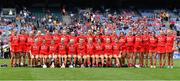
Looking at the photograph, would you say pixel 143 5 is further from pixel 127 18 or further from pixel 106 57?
pixel 106 57

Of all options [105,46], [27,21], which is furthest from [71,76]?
A: [27,21]

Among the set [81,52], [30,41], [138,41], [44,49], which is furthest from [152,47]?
[30,41]

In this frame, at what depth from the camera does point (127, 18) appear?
47.1m

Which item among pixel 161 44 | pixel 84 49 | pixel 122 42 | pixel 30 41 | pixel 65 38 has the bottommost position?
pixel 84 49

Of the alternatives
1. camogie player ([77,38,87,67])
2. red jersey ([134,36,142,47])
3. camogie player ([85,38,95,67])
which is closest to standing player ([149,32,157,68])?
red jersey ([134,36,142,47])

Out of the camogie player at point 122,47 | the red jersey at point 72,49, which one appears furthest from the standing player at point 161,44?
the red jersey at point 72,49

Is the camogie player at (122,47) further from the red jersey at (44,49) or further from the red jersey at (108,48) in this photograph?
the red jersey at (44,49)

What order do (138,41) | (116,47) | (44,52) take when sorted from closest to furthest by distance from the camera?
(44,52) < (116,47) < (138,41)

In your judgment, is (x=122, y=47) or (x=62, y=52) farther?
(x=122, y=47)

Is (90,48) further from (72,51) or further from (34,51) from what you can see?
(34,51)

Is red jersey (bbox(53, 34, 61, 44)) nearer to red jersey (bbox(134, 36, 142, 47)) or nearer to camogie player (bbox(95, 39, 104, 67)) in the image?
camogie player (bbox(95, 39, 104, 67))

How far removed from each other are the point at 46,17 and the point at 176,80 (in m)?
27.7

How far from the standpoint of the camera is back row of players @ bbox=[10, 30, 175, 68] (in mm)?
26688

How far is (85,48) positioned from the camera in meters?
26.8
